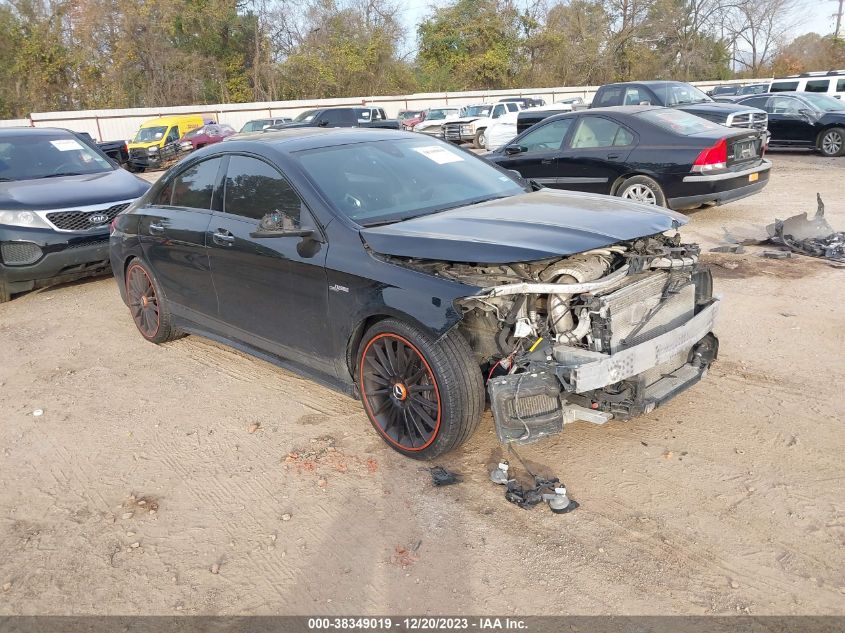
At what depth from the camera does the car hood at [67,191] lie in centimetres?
775

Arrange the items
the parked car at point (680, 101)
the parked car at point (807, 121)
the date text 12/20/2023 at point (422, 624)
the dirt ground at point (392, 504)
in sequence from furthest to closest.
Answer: the parked car at point (807, 121) < the parked car at point (680, 101) < the dirt ground at point (392, 504) < the date text 12/20/2023 at point (422, 624)

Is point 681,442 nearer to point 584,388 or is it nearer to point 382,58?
point 584,388

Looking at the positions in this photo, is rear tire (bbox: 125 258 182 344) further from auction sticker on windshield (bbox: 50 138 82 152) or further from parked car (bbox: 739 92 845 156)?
parked car (bbox: 739 92 845 156)

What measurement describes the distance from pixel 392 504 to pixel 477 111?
2607cm

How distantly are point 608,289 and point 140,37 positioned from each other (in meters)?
48.8

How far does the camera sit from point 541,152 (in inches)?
400

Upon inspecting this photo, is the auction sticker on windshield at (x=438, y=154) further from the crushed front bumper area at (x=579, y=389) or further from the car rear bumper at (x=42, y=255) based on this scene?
the car rear bumper at (x=42, y=255)

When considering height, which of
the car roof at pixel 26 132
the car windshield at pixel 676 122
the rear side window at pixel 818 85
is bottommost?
the car windshield at pixel 676 122

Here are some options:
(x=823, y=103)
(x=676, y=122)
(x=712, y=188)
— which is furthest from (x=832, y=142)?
(x=712, y=188)

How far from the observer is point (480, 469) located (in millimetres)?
3881

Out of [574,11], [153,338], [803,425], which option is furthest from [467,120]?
[574,11]

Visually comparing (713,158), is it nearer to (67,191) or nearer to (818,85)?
(67,191)

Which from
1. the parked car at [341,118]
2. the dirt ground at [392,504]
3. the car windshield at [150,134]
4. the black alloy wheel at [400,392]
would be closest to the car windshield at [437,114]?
the parked car at [341,118]

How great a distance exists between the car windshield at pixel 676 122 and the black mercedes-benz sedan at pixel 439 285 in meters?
5.10
